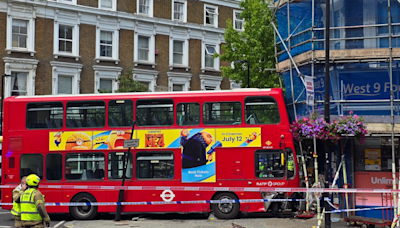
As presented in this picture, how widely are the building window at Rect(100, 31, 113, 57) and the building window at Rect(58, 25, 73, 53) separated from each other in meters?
2.09

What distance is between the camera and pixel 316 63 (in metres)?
15.3

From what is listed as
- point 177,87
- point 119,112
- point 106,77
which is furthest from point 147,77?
point 119,112

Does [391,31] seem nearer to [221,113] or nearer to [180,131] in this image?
[221,113]

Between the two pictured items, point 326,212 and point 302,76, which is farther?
point 302,76

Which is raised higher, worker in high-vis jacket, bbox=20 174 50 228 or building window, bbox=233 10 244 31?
A: building window, bbox=233 10 244 31

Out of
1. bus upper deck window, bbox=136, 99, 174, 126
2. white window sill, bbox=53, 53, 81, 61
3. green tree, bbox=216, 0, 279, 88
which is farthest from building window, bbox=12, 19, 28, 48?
bus upper deck window, bbox=136, 99, 174, 126

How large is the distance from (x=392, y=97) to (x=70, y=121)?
395 inches

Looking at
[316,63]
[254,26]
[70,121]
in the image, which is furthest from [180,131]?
[254,26]

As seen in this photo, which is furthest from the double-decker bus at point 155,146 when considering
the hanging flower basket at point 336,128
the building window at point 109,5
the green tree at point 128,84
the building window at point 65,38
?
the building window at point 109,5

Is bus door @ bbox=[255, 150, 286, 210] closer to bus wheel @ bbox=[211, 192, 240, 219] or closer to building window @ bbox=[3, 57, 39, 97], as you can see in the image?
bus wheel @ bbox=[211, 192, 240, 219]

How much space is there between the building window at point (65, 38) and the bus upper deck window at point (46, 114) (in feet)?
51.2

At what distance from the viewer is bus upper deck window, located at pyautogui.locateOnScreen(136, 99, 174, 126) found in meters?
16.6

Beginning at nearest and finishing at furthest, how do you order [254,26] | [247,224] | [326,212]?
[326,212] → [247,224] → [254,26]

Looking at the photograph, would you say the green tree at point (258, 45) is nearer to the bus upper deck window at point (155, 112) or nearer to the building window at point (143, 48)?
the building window at point (143, 48)
